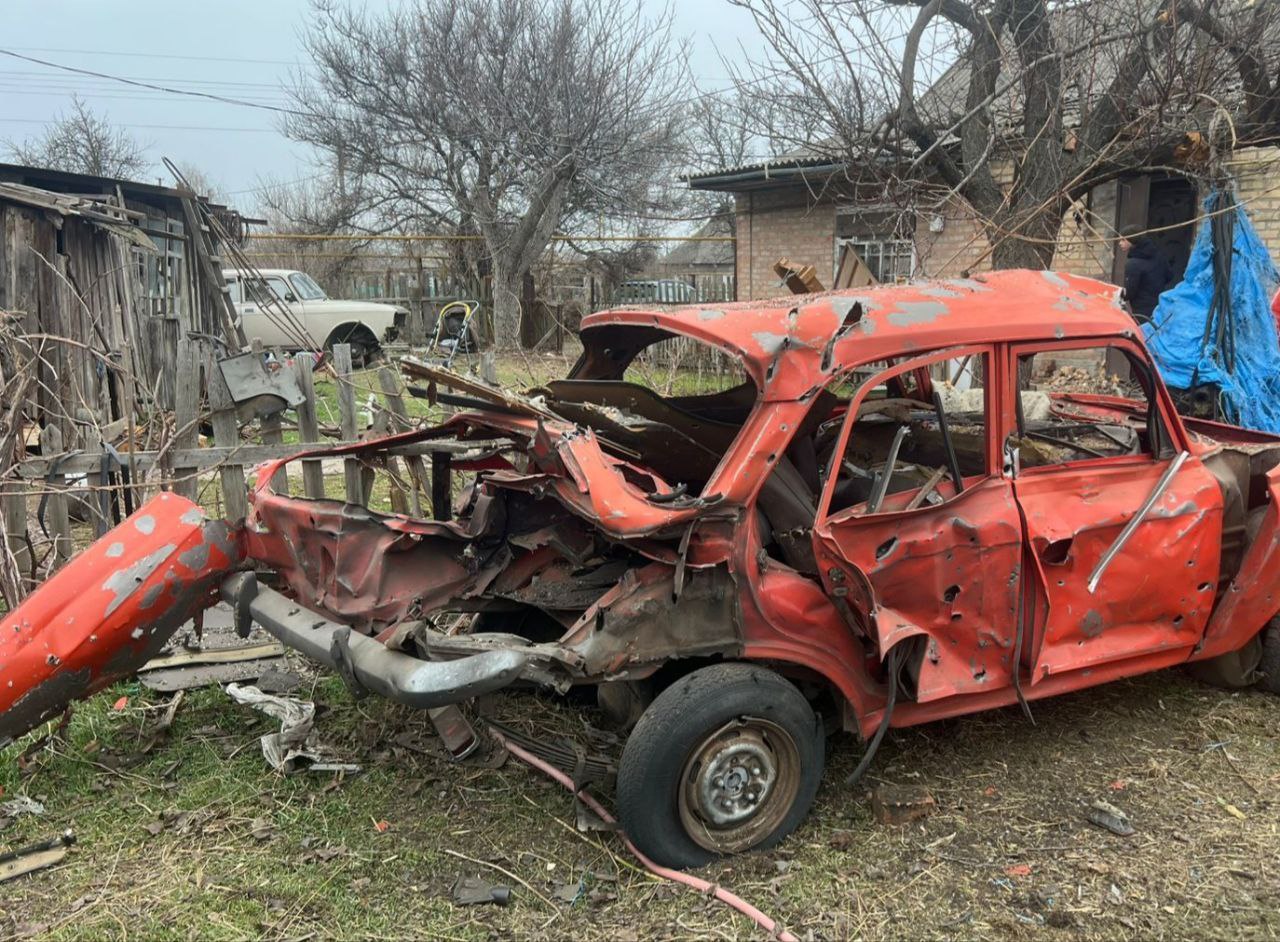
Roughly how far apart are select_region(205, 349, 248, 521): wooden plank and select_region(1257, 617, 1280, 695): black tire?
534 centimetres

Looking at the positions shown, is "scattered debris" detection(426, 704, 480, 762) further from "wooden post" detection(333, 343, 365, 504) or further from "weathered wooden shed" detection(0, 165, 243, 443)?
"weathered wooden shed" detection(0, 165, 243, 443)

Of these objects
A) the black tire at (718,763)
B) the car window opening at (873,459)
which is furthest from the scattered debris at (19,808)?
the car window opening at (873,459)

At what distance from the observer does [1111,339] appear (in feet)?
11.7

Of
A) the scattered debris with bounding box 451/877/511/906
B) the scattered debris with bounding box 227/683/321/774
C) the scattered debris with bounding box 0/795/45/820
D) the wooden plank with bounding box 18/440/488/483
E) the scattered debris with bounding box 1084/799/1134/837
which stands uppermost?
the wooden plank with bounding box 18/440/488/483

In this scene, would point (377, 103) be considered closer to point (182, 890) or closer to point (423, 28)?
point (423, 28)

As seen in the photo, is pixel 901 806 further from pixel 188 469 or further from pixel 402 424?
pixel 188 469

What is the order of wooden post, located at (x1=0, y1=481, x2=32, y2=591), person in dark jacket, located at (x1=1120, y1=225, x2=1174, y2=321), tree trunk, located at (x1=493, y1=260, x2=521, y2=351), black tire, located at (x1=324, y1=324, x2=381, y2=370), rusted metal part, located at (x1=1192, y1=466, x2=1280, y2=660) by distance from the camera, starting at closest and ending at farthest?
rusted metal part, located at (x1=1192, y1=466, x2=1280, y2=660), wooden post, located at (x1=0, y1=481, x2=32, y2=591), person in dark jacket, located at (x1=1120, y1=225, x2=1174, y2=321), black tire, located at (x1=324, y1=324, x2=381, y2=370), tree trunk, located at (x1=493, y1=260, x2=521, y2=351)

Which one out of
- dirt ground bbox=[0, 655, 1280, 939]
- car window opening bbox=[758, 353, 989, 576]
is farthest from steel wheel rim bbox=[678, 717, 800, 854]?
car window opening bbox=[758, 353, 989, 576]

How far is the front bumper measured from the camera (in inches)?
107

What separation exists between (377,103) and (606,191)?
20.7ft

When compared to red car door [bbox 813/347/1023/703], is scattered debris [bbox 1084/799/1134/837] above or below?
below

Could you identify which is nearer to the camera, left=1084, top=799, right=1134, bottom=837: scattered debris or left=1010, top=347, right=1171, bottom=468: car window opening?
left=1084, top=799, right=1134, bottom=837: scattered debris

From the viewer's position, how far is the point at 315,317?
57.0ft

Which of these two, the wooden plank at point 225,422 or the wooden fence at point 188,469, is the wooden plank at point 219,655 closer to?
the wooden fence at point 188,469
